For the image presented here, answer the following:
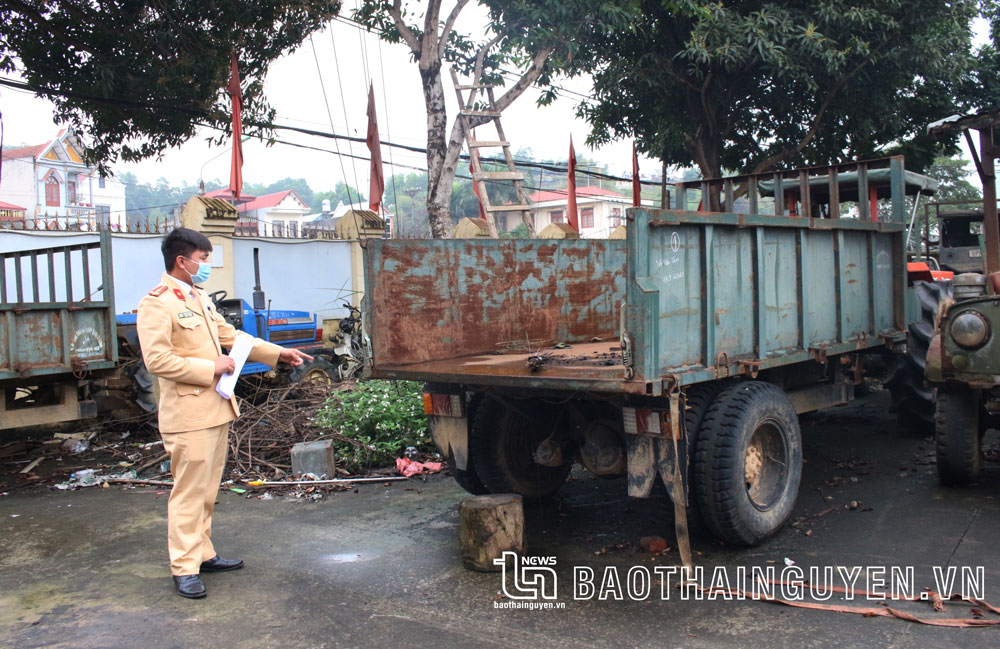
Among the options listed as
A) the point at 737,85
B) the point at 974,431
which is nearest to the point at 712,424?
the point at 974,431

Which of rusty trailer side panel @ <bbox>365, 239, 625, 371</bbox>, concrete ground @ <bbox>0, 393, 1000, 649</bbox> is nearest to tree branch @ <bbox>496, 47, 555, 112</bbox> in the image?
rusty trailer side panel @ <bbox>365, 239, 625, 371</bbox>

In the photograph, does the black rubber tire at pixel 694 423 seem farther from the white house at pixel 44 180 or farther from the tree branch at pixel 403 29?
the white house at pixel 44 180

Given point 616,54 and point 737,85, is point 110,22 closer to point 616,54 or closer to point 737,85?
point 616,54

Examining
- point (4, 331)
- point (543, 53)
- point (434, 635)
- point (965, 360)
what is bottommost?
point (434, 635)

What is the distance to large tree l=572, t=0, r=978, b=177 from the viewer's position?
1073 centimetres

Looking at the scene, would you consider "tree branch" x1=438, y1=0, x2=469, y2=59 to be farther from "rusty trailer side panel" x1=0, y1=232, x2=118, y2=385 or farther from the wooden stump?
the wooden stump

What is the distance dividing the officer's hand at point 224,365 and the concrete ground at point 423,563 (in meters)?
1.17

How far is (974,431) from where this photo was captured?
5312 mm

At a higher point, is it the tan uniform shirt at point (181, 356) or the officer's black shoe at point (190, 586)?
the tan uniform shirt at point (181, 356)


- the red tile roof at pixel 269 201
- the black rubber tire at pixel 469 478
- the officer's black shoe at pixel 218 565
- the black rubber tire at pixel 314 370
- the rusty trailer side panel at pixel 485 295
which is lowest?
the officer's black shoe at pixel 218 565

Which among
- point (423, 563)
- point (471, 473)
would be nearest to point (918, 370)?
point (471, 473)

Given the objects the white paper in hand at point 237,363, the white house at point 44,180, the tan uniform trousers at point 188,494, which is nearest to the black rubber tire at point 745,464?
the white paper in hand at point 237,363

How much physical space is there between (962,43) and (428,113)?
8449 mm

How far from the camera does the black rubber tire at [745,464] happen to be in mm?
4293
